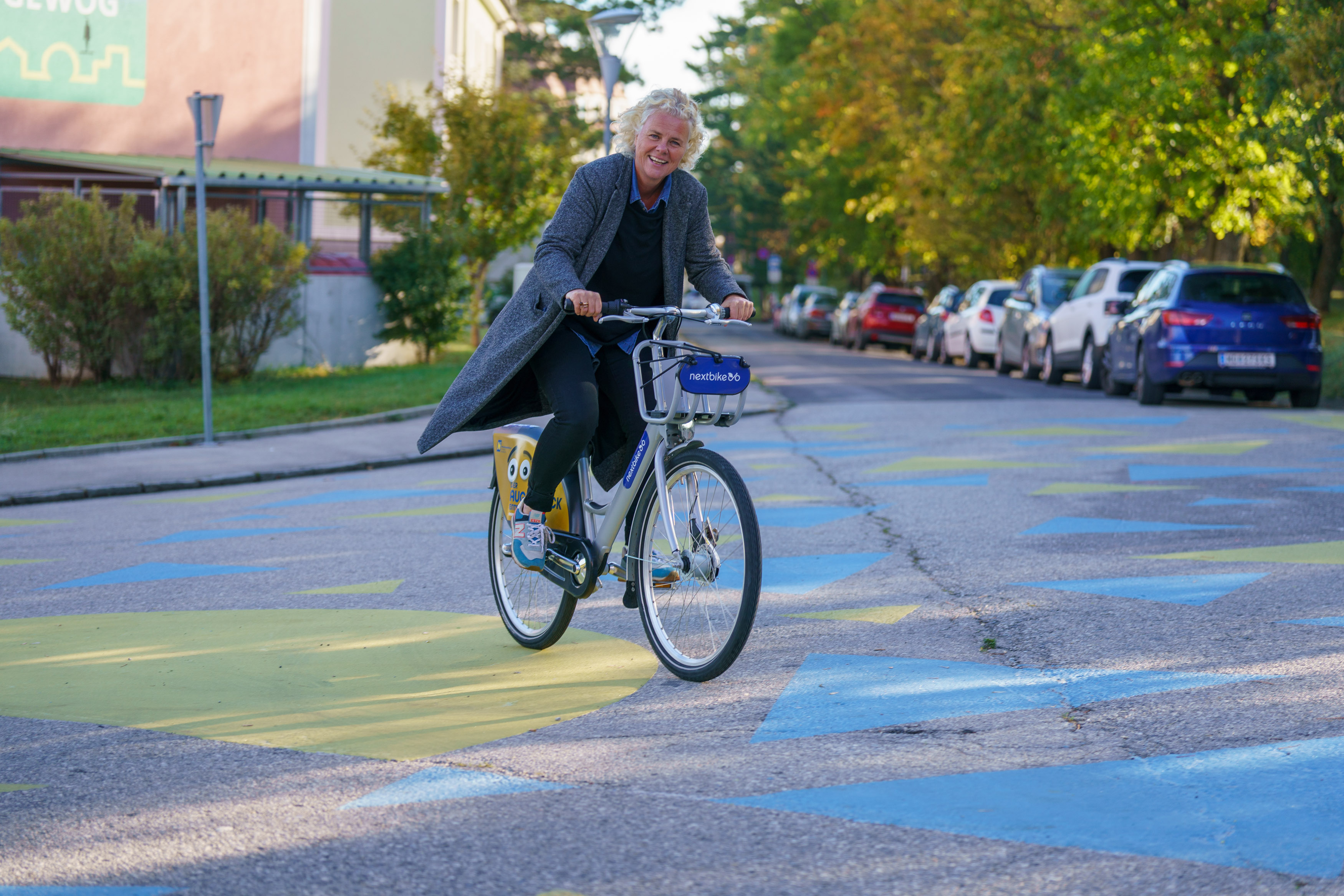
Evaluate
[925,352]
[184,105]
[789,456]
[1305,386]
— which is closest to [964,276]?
[925,352]

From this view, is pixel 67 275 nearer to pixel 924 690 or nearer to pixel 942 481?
pixel 942 481

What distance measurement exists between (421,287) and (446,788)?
2094 centimetres

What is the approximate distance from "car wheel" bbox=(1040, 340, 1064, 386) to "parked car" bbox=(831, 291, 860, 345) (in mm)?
18841

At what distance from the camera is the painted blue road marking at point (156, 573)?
7.36m

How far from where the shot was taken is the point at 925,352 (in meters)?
34.7

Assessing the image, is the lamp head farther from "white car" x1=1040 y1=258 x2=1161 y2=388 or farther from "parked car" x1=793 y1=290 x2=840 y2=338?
"parked car" x1=793 y1=290 x2=840 y2=338

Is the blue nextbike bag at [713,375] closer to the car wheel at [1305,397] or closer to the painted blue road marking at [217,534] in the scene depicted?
the painted blue road marking at [217,534]

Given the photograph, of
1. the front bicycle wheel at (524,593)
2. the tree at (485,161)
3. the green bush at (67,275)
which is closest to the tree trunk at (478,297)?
the tree at (485,161)

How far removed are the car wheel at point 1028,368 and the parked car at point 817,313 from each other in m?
24.8

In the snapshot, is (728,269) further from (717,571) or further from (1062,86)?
(1062,86)

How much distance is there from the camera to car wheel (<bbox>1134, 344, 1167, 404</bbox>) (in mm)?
17406

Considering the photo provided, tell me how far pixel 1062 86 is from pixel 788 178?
94.5 feet

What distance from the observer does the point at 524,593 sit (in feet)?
19.2

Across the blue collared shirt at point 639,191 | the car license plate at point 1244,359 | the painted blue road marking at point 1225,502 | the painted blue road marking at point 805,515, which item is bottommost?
the painted blue road marking at point 805,515
